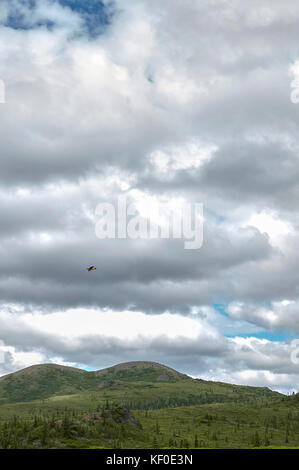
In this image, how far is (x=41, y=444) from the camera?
12650 centimetres

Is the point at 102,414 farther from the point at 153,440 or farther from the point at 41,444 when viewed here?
the point at 41,444

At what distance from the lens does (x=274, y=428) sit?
18362 centimetres

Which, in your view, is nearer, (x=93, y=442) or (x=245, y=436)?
(x=93, y=442)

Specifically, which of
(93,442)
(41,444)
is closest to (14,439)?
(41,444)

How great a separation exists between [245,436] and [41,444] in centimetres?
6927
